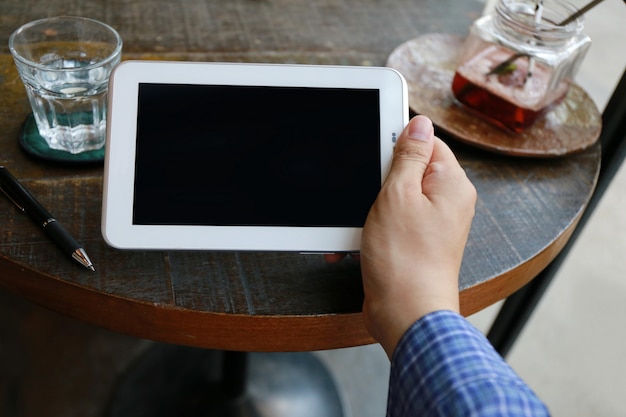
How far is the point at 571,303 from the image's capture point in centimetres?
154

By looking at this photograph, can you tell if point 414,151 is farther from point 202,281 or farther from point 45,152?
point 45,152

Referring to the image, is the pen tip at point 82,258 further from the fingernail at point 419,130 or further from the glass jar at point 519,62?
the glass jar at point 519,62

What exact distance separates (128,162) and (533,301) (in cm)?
74

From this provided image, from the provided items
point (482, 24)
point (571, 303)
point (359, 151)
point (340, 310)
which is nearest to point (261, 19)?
point (482, 24)

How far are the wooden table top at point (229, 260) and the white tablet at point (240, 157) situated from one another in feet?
0.14

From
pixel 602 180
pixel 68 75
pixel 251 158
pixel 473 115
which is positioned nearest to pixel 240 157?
pixel 251 158

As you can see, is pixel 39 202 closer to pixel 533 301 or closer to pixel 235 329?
pixel 235 329

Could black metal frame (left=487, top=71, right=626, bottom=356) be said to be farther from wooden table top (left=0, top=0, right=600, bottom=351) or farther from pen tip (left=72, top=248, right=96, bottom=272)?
pen tip (left=72, top=248, right=96, bottom=272)

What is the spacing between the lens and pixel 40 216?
0.61 metres

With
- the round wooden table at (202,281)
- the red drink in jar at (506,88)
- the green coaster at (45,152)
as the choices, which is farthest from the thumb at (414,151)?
the green coaster at (45,152)

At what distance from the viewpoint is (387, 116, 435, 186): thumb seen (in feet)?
1.90

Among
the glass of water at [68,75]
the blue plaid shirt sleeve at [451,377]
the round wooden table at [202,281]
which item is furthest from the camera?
the glass of water at [68,75]

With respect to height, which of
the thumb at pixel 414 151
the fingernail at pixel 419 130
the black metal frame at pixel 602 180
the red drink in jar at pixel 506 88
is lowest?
the black metal frame at pixel 602 180

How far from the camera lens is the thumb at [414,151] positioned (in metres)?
0.58
